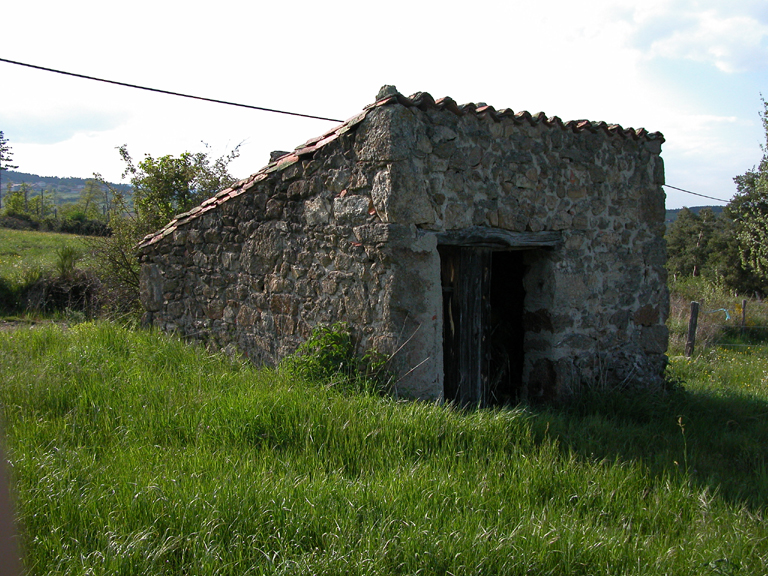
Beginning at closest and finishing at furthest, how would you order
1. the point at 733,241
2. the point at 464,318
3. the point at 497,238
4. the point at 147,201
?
the point at 497,238, the point at 464,318, the point at 147,201, the point at 733,241

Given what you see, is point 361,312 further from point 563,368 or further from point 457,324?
point 563,368

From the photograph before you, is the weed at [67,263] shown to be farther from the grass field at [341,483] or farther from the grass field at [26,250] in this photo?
the grass field at [341,483]

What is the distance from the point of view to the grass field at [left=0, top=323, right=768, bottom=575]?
112 inches

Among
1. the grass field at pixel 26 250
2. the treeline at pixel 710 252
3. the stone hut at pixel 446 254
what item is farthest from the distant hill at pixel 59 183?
the stone hut at pixel 446 254

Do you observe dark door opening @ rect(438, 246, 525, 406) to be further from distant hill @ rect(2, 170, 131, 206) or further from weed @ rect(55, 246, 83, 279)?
distant hill @ rect(2, 170, 131, 206)

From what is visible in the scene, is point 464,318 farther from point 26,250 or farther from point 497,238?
point 26,250

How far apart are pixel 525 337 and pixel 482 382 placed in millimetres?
854

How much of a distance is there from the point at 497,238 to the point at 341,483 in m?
3.03

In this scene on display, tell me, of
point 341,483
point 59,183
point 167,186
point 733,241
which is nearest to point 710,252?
point 733,241

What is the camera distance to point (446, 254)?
5.67 meters

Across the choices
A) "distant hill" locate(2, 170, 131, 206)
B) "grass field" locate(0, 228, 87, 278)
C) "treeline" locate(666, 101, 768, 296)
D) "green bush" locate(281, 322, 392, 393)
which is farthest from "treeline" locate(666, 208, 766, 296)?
"distant hill" locate(2, 170, 131, 206)

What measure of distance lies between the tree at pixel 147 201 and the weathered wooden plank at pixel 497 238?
7.23 m

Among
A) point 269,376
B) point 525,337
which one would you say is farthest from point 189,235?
point 525,337

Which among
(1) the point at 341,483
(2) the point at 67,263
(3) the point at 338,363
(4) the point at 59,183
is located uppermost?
(4) the point at 59,183
